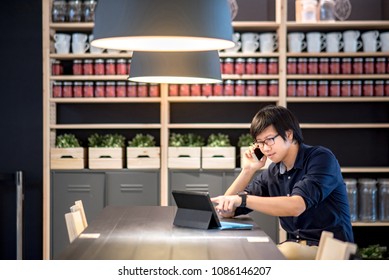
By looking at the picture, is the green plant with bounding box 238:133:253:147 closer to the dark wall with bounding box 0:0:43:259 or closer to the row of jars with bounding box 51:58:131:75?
the row of jars with bounding box 51:58:131:75

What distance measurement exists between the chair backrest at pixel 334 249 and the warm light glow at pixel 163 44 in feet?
3.18

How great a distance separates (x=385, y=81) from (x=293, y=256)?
11.7 feet

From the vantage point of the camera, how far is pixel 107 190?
260 inches

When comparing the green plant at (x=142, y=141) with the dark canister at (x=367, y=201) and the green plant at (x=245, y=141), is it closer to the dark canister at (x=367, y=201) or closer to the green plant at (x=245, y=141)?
the green plant at (x=245, y=141)

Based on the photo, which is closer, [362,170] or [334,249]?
[334,249]

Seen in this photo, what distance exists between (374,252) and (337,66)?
1642mm

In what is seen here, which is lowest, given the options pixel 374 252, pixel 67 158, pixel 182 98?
pixel 374 252

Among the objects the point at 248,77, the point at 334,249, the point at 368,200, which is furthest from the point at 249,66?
the point at 334,249

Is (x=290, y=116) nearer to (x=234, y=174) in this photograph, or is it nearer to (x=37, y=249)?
(x=234, y=174)

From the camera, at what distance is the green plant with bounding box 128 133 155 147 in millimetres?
6645

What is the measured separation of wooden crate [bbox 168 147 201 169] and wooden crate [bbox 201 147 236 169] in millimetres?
52

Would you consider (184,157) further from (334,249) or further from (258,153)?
(334,249)

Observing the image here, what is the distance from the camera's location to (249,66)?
6648 mm

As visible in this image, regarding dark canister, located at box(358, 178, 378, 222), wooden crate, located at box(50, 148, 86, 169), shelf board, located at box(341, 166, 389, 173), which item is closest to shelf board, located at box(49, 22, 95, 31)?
wooden crate, located at box(50, 148, 86, 169)
